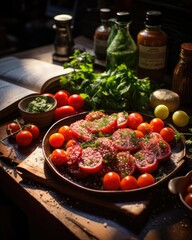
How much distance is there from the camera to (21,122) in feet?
5.07

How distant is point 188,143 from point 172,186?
0.32m

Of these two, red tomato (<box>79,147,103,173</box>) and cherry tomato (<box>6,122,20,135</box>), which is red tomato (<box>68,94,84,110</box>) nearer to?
cherry tomato (<box>6,122,20,135</box>)

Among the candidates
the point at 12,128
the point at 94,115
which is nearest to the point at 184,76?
the point at 94,115

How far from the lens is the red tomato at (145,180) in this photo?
1112 millimetres

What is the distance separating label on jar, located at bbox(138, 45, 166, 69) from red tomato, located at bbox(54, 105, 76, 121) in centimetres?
44

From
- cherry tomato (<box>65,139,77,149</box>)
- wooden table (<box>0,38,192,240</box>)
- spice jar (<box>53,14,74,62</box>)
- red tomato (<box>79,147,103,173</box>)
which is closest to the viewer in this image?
wooden table (<box>0,38,192,240</box>)

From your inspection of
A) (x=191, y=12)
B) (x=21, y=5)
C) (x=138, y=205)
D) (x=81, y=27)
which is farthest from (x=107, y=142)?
(x=21, y=5)

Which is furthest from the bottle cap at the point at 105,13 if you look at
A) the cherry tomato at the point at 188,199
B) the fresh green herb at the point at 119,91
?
the cherry tomato at the point at 188,199

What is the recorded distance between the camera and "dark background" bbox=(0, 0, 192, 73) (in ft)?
6.11

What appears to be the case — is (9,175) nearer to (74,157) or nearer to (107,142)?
(74,157)

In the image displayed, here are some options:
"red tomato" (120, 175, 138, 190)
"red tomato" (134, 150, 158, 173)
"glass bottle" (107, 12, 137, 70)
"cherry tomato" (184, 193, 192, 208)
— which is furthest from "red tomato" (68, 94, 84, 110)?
"cherry tomato" (184, 193, 192, 208)

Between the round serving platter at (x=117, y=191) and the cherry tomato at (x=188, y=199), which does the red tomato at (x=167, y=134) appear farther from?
the cherry tomato at (x=188, y=199)

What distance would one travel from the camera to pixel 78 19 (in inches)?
102

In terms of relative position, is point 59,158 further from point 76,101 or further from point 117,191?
point 76,101
